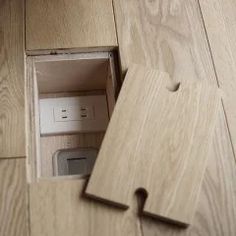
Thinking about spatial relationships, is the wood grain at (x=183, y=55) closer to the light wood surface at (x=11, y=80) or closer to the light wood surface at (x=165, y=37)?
the light wood surface at (x=165, y=37)

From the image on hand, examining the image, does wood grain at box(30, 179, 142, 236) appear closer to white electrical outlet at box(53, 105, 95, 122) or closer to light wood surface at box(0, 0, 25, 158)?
light wood surface at box(0, 0, 25, 158)

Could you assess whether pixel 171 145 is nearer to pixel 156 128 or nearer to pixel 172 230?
pixel 156 128

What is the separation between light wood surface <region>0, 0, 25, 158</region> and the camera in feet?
2.82

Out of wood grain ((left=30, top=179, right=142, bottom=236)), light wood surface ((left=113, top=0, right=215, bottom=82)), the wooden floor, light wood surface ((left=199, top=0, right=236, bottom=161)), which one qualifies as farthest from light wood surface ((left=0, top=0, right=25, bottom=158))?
light wood surface ((left=199, top=0, right=236, bottom=161))

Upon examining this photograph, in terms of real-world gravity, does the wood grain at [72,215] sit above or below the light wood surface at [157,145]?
below

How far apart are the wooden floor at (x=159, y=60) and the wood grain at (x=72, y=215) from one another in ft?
0.04

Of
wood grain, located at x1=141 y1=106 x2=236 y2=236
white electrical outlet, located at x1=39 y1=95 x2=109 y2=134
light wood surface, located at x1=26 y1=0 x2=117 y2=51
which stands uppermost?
light wood surface, located at x1=26 y1=0 x2=117 y2=51

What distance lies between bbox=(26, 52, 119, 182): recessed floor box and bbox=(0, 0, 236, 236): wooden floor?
0.03 meters

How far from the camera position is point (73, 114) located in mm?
1061

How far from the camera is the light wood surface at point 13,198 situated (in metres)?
0.77

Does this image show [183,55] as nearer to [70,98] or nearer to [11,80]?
[70,98]

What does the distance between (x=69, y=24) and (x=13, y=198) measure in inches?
18.8

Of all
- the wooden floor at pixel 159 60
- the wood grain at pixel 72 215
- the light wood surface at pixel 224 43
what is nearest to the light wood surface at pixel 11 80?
the wooden floor at pixel 159 60

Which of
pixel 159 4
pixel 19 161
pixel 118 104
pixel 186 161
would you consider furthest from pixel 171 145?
pixel 159 4
